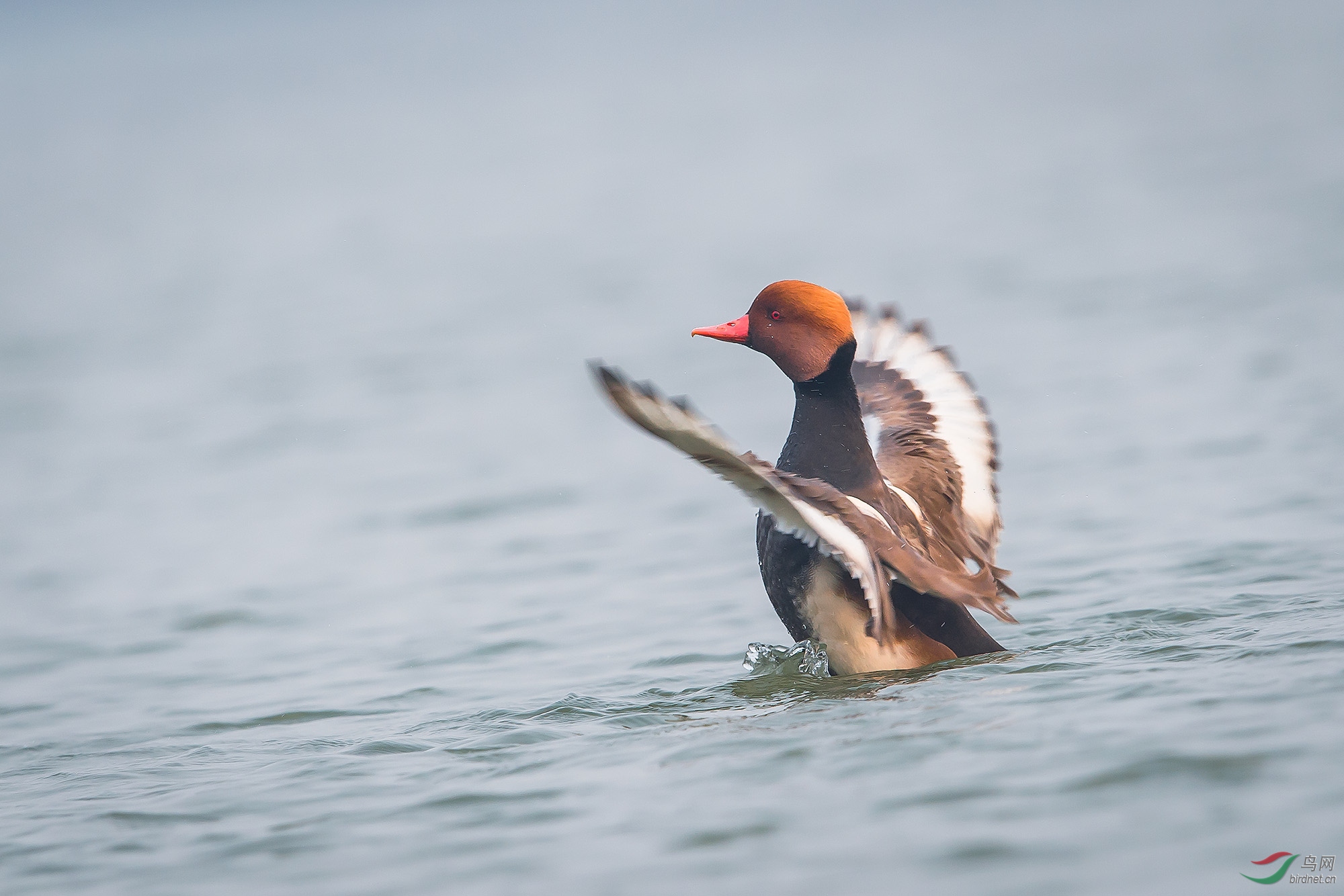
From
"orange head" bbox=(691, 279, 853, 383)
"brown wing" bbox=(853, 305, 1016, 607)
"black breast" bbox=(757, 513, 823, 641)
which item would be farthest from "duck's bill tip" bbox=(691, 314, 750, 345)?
"brown wing" bbox=(853, 305, 1016, 607)

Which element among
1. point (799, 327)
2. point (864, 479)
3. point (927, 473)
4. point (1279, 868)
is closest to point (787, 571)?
point (864, 479)

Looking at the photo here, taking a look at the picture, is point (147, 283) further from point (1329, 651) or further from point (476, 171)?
point (1329, 651)

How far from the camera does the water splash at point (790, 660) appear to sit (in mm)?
5988

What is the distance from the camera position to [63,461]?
44.5 feet

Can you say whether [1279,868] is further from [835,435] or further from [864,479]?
[835,435]

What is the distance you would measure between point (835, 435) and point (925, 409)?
119 centimetres

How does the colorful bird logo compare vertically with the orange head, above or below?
below

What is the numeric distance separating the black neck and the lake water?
84 centimetres

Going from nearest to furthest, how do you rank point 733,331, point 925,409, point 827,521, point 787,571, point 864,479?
point 827,521 → point 787,571 → point 864,479 → point 733,331 → point 925,409

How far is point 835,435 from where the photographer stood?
6.08m

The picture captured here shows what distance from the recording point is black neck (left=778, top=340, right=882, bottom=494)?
6.05m

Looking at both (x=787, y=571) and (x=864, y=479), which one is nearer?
(x=787, y=571)

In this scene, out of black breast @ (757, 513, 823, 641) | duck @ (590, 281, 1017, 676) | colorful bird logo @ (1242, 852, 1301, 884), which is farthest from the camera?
black breast @ (757, 513, 823, 641)

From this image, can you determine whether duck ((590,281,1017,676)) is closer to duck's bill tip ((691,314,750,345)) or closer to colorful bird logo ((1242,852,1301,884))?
duck's bill tip ((691,314,750,345))
